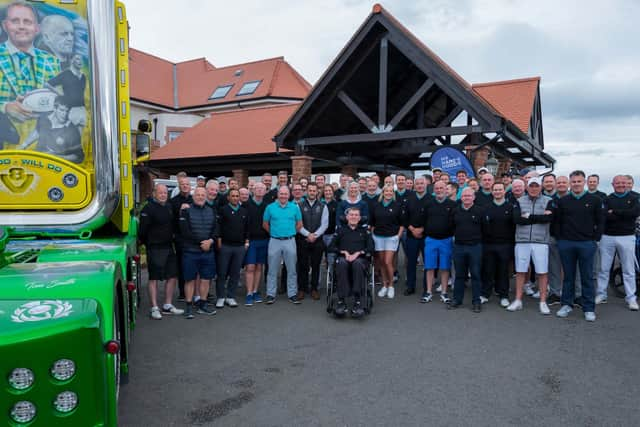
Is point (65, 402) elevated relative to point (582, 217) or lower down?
lower down

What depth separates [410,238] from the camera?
7.69 m

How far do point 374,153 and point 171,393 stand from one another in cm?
1161

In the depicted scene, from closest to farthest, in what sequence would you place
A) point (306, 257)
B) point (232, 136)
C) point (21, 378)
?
point (21, 378)
point (306, 257)
point (232, 136)

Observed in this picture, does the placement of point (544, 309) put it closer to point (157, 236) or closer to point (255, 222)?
point (255, 222)

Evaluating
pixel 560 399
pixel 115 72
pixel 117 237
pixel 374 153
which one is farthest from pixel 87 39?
pixel 374 153

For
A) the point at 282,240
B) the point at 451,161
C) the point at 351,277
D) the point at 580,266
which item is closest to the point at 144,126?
the point at 282,240

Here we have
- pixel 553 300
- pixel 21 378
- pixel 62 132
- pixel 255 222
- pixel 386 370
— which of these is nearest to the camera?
pixel 21 378

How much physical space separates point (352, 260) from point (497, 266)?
230 centimetres

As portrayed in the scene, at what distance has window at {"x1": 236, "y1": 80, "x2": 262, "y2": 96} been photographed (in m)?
30.5

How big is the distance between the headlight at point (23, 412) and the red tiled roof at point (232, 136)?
1470cm

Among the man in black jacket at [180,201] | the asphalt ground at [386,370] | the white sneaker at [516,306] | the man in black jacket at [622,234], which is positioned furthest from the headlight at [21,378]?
the man in black jacket at [622,234]

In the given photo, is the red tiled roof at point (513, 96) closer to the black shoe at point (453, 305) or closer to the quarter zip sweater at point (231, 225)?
the black shoe at point (453, 305)

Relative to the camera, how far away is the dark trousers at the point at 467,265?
6.62 meters

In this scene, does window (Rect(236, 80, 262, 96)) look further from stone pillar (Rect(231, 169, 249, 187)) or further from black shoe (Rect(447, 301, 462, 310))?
black shoe (Rect(447, 301, 462, 310))
